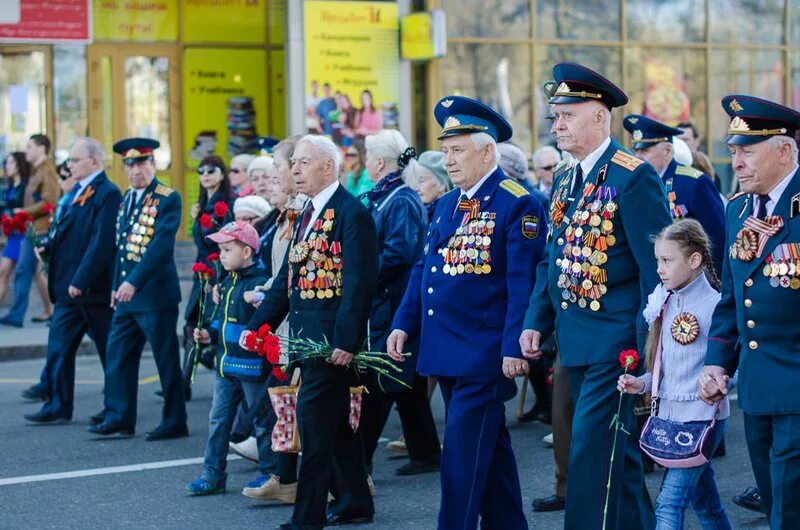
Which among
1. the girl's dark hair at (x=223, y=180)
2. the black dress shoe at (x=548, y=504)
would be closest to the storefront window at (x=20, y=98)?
the girl's dark hair at (x=223, y=180)

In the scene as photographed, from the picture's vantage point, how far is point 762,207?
17.8ft

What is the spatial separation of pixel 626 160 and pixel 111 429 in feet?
16.7

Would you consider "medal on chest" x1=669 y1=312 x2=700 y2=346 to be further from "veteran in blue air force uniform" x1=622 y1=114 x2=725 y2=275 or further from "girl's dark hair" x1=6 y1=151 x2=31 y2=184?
"girl's dark hair" x1=6 y1=151 x2=31 y2=184

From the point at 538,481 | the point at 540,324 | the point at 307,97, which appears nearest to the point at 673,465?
the point at 540,324

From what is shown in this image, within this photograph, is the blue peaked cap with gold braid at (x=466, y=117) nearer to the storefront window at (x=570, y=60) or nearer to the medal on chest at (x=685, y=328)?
the medal on chest at (x=685, y=328)

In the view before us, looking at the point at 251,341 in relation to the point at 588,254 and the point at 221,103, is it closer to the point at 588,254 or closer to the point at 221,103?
the point at 588,254

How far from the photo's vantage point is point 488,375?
633 centimetres

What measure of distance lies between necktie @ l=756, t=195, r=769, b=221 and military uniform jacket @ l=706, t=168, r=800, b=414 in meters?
0.03

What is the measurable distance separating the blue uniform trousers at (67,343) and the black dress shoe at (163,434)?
908 mm

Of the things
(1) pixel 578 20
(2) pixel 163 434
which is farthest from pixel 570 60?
(2) pixel 163 434

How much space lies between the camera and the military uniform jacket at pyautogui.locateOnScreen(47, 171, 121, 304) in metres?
10.4

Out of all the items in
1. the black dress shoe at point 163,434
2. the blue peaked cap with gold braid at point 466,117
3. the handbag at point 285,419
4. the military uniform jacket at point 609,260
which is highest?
the blue peaked cap with gold braid at point 466,117

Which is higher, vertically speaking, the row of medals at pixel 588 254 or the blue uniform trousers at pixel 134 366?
Result: the row of medals at pixel 588 254

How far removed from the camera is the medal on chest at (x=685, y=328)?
6.06 meters
